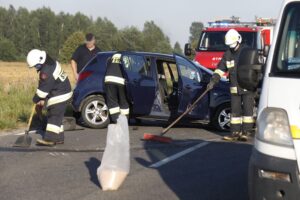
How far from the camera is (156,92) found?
40.3 feet

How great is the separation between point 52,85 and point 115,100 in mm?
1625

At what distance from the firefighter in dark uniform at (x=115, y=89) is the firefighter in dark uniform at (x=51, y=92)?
3.43 feet

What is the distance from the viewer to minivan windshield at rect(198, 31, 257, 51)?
1744 cm

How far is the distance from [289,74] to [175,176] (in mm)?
3255

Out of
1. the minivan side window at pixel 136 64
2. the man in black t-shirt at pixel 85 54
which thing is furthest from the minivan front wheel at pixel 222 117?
the man in black t-shirt at pixel 85 54

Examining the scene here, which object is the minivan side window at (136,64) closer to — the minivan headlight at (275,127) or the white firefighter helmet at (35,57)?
the white firefighter helmet at (35,57)

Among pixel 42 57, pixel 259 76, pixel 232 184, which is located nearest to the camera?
pixel 259 76

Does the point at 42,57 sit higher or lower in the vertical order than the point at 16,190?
higher

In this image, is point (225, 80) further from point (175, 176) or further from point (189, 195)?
point (189, 195)

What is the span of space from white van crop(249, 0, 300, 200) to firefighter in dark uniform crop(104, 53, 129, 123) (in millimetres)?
6598

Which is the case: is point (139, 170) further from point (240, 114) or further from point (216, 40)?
point (216, 40)

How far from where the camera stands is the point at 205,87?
40.3ft

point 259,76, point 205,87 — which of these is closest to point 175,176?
point 259,76

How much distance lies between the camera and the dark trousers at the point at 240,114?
10922 millimetres
